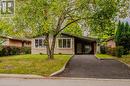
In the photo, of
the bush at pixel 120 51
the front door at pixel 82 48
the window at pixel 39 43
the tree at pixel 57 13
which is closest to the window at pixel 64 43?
the window at pixel 39 43

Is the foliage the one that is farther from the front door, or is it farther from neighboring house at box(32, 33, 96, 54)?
the front door

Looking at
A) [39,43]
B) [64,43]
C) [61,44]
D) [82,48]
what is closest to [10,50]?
[39,43]

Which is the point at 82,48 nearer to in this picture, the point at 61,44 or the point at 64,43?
the point at 64,43

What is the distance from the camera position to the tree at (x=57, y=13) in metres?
31.0

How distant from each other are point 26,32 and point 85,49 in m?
29.7

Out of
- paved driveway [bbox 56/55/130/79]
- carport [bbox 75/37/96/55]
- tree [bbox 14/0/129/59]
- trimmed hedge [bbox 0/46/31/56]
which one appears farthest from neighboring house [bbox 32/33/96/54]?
paved driveway [bbox 56/55/130/79]

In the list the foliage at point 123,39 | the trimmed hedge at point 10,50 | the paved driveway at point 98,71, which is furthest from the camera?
the trimmed hedge at point 10,50

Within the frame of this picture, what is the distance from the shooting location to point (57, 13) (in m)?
31.6

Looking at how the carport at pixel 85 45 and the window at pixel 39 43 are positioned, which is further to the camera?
the carport at pixel 85 45

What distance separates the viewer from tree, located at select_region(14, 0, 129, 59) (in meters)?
31.0

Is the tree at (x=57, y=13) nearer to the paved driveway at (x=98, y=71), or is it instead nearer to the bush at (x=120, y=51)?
the paved driveway at (x=98, y=71)

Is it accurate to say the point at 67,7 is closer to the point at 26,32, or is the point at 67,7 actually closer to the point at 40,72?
the point at 26,32

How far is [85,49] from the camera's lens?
62.2 meters

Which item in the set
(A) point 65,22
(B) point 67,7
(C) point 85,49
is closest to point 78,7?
(B) point 67,7
